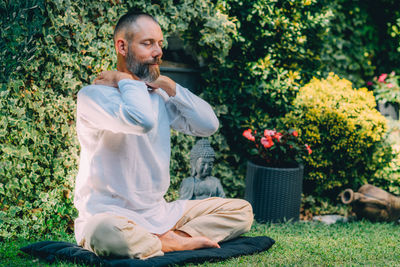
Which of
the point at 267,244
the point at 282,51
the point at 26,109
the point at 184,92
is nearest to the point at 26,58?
the point at 26,109

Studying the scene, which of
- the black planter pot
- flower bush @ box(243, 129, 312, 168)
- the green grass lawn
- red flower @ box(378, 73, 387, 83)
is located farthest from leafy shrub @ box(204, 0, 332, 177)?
the green grass lawn

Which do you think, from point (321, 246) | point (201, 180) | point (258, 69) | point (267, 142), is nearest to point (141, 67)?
point (201, 180)

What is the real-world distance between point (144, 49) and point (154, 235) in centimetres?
137

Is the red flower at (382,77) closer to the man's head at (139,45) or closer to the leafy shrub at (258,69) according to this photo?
the leafy shrub at (258,69)

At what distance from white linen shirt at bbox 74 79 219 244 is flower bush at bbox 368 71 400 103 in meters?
4.13

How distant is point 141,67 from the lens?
134 inches

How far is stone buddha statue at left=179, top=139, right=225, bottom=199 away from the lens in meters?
4.43

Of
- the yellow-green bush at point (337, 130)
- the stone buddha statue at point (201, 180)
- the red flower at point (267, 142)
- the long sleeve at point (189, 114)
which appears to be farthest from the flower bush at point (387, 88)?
the long sleeve at point (189, 114)

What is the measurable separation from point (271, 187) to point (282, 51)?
6.60 ft

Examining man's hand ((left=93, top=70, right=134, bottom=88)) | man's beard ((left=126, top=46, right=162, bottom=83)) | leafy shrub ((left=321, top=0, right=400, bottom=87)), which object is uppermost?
leafy shrub ((left=321, top=0, right=400, bottom=87))

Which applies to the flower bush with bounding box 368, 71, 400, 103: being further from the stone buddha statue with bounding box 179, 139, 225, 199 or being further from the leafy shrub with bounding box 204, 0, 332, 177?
the stone buddha statue with bounding box 179, 139, 225, 199

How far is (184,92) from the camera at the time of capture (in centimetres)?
365

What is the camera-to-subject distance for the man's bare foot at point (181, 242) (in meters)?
3.62

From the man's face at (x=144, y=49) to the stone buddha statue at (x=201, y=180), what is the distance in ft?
4.20
